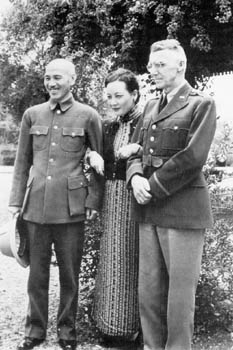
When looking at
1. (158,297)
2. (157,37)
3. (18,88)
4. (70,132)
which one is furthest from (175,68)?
(18,88)

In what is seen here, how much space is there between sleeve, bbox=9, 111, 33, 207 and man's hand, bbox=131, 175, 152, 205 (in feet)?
2.97

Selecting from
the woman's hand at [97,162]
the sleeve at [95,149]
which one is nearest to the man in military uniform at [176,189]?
the woman's hand at [97,162]

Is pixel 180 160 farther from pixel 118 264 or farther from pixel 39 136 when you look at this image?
pixel 39 136

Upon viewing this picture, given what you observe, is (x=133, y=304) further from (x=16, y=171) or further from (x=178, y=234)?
(x=16, y=171)

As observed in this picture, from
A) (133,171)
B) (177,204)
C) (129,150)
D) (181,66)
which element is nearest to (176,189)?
(177,204)

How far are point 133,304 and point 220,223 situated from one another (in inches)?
37.8

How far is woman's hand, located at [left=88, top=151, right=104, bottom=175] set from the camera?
3.21 metres

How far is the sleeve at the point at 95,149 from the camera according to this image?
3.30 meters

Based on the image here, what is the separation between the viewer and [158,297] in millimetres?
2936

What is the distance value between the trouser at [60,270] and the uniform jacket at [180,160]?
0.62 metres

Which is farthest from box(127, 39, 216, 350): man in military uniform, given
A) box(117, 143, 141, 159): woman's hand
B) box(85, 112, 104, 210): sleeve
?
box(85, 112, 104, 210): sleeve

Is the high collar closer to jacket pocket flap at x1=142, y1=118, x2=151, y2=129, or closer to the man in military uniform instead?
jacket pocket flap at x1=142, y1=118, x2=151, y2=129

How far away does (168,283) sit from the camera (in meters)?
2.94

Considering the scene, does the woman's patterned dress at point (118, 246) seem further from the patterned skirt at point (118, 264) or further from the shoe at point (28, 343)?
the shoe at point (28, 343)
